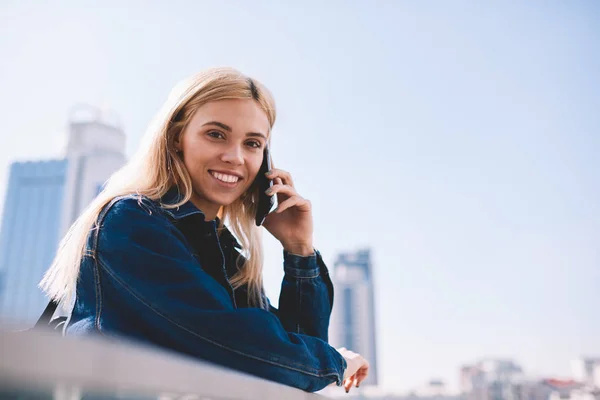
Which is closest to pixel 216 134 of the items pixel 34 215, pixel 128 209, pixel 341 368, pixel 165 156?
pixel 165 156

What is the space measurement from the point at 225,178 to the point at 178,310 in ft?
1.68

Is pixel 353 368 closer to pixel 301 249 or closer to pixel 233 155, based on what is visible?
pixel 301 249

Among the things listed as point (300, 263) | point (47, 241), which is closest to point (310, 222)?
point (300, 263)

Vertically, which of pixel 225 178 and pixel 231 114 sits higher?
pixel 231 114

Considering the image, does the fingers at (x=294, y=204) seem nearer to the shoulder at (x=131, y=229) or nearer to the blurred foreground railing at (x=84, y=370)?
the shoulder at (x=131, y=229)

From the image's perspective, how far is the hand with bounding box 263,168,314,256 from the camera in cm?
142

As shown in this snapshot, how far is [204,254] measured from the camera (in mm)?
1146

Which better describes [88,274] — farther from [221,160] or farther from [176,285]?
[221,160]

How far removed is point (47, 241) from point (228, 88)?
58.0 meters

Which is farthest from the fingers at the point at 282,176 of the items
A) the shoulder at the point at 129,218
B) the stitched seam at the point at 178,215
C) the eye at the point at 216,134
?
the shoulder at the point at 129,218

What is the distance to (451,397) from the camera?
4831cm

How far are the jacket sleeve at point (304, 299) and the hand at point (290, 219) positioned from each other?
0.03 meters

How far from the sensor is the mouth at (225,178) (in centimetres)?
126

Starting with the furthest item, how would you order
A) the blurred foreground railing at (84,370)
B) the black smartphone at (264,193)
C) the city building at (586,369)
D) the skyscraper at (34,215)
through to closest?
the city building at (586,369), the skyscraper at (34,215), the black smartphone at (264,193), the blurred foreground railing at (84,370)
